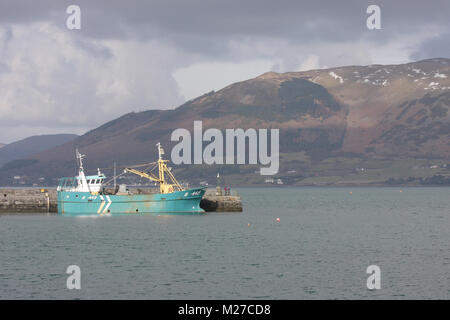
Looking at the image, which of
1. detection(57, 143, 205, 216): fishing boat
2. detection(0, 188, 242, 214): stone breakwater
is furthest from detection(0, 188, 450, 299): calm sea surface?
detection(0, 188, 242, 214): stone breakwater

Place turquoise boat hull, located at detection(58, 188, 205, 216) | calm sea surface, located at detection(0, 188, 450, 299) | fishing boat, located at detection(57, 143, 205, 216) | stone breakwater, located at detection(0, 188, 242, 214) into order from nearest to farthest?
calm sea surface, located at detection(0, 188, 450, 299), fishing boat, located at detection(57, 143, 205, 216), turquoise boat hull, located at detection(58, 188, 205, 216), stone breakwater, located at detection(0, 188, 242, 214)

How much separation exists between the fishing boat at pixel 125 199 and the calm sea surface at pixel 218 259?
159 inches

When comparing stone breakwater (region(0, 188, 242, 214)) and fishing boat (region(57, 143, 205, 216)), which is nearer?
fishing boat (region(57, 143, 205, 216))

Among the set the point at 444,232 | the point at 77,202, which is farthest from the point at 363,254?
the point at 77,202

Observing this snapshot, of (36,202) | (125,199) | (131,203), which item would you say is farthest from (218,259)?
(36,202)

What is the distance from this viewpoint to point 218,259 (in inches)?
2413

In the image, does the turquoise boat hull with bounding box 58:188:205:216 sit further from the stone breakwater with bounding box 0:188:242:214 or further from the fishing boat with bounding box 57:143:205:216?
the stone breakwater with bounding box 0:188:242:214

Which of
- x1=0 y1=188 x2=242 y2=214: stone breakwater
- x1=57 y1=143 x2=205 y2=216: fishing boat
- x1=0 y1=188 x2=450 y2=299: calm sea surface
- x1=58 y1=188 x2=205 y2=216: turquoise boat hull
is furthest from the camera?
x1=0 y1=188 x2=242 y2=214: stone breakwater

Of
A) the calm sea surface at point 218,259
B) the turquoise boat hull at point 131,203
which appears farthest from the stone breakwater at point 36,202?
the calm sea surface at point 218,259

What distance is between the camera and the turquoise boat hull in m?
107

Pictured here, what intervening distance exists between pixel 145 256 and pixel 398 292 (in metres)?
26.4

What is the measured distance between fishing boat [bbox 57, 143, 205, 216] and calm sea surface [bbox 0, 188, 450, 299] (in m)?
4.03

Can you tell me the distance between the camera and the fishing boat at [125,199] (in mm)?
106637

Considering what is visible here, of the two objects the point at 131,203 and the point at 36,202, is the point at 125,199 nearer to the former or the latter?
the point at 131,203
